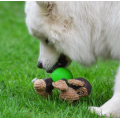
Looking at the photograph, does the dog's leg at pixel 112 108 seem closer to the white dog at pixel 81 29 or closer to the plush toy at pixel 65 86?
the white dog at pixel 81 29

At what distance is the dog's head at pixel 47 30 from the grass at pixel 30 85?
0.51 meters

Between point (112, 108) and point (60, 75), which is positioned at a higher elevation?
point (60, 75)

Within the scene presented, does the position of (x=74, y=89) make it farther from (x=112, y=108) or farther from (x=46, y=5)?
(x=46, y=5)


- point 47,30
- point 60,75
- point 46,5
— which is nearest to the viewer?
point 46,5

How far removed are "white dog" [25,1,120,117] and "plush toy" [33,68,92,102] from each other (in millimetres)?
270

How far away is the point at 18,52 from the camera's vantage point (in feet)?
20.5

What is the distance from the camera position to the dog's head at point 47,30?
314 cm

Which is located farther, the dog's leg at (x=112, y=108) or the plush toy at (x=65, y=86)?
the plush toy at (x=65, y=86)

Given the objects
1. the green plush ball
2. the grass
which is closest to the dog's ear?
the green plush ball

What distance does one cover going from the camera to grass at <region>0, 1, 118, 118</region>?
302 centimetres

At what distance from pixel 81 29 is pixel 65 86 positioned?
2.50ft

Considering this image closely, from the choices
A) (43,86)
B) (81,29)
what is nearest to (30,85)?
(43,86)

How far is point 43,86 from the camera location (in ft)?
10.6

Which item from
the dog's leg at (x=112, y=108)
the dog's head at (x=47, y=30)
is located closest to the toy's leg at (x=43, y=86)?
the dog's head at (x=47, y=30)
